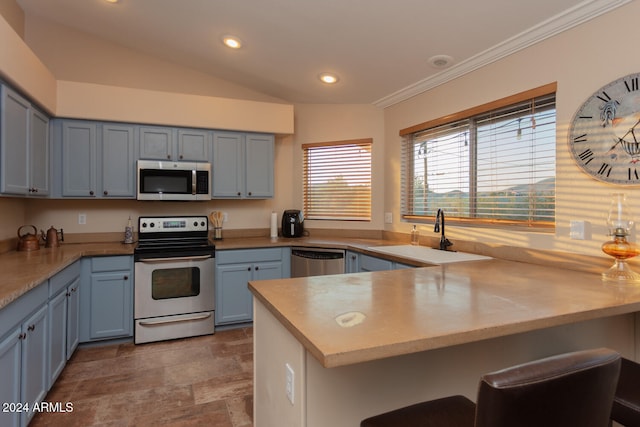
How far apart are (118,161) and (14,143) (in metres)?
0.99

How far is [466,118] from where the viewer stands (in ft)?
9.50

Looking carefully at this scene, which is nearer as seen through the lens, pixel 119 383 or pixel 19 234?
pixel 119 383

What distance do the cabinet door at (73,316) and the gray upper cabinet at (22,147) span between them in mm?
793

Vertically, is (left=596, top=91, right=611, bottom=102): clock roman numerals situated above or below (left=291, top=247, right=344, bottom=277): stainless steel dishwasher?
above

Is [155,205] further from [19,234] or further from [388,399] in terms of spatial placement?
[388,399]

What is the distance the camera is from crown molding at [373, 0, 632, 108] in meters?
1.92

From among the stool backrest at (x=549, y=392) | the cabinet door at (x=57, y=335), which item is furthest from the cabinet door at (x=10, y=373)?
the stool backrest at (x=549, y=392)

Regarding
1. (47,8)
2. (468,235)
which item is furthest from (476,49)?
(47,8)

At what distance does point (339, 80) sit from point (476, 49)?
1331 mm

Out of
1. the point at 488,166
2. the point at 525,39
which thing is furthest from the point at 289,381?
the point at 525,39

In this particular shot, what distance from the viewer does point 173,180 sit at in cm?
348

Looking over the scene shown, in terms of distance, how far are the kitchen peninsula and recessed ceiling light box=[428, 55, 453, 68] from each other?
1770 millimetres

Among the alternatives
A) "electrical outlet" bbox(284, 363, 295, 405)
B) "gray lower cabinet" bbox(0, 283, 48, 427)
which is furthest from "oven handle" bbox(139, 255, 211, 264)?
"electrical outlet" bbox(284, 363, 295, 405)

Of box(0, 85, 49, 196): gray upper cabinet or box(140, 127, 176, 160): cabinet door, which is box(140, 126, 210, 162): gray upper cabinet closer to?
box(140, 127, 176, 160): cabinet door
